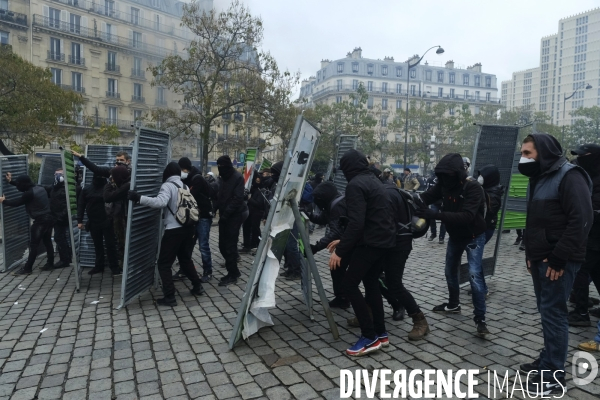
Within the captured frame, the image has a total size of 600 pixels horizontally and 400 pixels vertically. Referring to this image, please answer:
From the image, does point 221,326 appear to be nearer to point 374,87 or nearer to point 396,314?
point 396,314

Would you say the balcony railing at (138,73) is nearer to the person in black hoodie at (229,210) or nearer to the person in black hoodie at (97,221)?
the person in black hoodie at (97,221)

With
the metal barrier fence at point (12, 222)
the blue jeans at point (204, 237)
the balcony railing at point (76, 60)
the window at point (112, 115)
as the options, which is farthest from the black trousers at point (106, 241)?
the balcony railing at point (76, 60)

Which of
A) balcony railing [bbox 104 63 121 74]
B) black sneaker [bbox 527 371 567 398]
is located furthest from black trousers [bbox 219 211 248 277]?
balcony railing [bbox 104 63 121 74]

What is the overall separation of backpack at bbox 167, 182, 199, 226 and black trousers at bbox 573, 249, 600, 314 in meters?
4.56

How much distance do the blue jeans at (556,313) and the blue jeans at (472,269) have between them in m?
1.12

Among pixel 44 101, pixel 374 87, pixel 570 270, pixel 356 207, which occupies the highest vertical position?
pixel 374 87

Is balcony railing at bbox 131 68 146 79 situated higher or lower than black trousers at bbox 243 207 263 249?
higher

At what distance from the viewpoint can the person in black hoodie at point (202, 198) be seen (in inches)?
262

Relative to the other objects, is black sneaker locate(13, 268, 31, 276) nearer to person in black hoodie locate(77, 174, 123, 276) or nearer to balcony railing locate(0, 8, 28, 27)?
person in black hoodie locate(77, 174, 123, 276)

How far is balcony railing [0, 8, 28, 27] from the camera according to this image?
35.0 m

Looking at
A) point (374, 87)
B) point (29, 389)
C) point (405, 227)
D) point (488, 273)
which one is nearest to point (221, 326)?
point (29, 389)

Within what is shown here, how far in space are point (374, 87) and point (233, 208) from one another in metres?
73.4

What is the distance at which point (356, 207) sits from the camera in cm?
396

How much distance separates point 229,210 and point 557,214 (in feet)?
14.9
